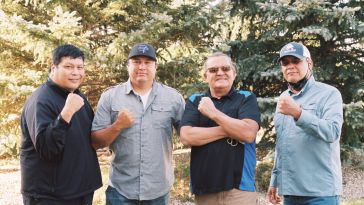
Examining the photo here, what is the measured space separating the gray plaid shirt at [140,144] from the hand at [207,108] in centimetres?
48

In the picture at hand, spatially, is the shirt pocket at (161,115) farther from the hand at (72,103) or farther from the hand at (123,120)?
the hand at (72,103)

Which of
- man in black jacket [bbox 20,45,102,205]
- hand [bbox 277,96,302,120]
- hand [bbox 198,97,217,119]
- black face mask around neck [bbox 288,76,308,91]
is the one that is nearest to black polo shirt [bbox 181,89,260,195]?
hand [bbox 198,97,217,119]

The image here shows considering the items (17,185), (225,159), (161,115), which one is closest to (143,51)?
(161,115)

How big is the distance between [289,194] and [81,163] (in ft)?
5.54

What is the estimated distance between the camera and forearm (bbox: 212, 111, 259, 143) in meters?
2.93

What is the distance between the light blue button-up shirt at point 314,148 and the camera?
2980 mm

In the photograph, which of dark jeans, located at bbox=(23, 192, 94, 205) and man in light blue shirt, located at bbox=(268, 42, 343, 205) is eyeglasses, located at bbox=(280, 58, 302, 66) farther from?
dark jeans, located at bbox=(23, 192, 94, 205)

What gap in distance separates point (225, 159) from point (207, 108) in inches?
16.4

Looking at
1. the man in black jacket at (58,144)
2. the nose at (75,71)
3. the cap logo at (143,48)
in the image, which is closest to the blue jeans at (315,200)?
the man in black jacket at (58,144)

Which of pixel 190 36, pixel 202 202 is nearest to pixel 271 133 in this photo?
pixel 190 36

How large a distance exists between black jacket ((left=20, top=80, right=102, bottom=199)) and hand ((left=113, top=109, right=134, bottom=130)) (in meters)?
0.29

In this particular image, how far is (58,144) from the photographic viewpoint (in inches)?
106

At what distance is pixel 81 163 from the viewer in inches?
117

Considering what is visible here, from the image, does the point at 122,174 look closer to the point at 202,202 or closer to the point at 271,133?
the point at 202,202
